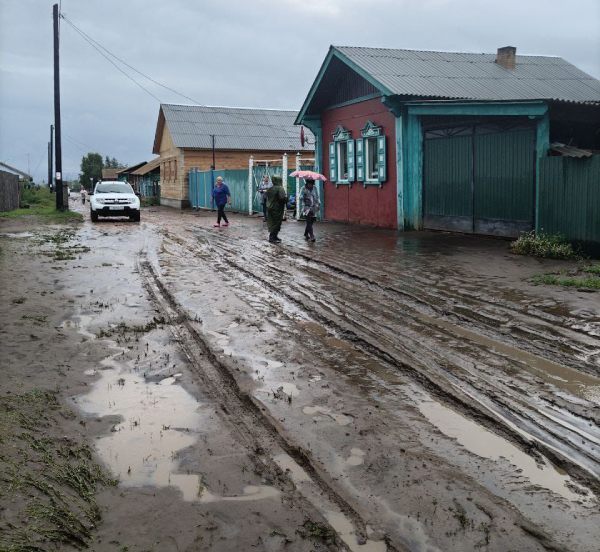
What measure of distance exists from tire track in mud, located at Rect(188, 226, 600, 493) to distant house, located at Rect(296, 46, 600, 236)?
717 cm

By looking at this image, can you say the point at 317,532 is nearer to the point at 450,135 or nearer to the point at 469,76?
A: the point at 450,135

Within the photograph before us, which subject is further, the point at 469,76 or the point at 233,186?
the point at 233,186

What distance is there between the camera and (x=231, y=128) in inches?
1748

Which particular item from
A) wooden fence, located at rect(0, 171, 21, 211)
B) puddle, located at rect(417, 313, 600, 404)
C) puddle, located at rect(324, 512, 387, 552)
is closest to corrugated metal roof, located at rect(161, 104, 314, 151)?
wooden fence, located at rect(0, 171, 21, 211)

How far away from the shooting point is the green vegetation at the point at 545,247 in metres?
12.5

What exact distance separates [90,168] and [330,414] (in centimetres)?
11215

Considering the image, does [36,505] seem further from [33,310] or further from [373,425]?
[33,310]

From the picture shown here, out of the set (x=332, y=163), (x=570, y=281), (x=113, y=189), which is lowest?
(x=570, y=281)

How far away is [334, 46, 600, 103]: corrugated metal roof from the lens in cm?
1859

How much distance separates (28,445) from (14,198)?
112ft

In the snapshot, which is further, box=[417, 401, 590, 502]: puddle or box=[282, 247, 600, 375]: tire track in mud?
box=[282, 247, 600, 375]: tire track in mud

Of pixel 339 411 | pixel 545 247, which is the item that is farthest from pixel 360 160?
pixel 339 411

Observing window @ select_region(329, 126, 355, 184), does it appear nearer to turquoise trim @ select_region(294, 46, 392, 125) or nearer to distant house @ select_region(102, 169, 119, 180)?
turquoise trim @ select_region(294, 46, 392, 125)

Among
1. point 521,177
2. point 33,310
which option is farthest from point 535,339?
point 521,177
